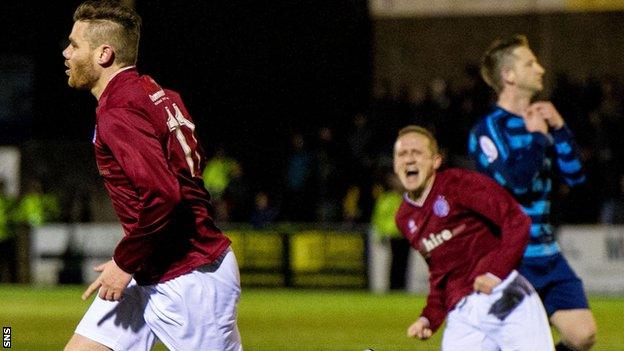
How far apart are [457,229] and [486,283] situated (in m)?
0.44

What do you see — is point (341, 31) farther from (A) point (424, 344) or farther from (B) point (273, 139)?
(A) point (424, 344)

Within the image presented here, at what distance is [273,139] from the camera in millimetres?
27000

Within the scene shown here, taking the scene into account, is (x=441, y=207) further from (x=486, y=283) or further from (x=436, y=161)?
(x=486, y=283)

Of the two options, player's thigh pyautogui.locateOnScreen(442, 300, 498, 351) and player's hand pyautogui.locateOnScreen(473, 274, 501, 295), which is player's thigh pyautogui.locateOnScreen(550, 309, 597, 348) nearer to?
player's thigh pyautogui.locateOnScreen(442, 300, 498, 351)

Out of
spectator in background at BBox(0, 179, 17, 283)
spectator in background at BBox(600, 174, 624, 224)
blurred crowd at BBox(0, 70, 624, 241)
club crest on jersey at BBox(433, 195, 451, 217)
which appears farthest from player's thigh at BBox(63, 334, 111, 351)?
spectator in background at BBox(0, 179, 17, 283)

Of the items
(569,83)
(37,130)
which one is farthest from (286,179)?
(37,130)

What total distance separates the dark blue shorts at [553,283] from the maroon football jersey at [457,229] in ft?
3.55

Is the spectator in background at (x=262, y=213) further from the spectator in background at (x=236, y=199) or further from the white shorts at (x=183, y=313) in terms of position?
the white shorts at (x=183, y=313)

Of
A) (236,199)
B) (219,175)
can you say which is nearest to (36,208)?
(219,175)

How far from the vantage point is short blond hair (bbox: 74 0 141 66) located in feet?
16.9

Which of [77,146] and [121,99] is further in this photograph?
[77,146]

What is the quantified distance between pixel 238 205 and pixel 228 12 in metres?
8.47

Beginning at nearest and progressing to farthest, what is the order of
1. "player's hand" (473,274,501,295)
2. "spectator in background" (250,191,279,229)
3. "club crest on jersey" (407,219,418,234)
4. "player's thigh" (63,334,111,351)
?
1. "player's thigh" (63,334,111,351)
2. "player's hand" (473,274,501,295)
3. "club crest on jersey" (407,219,418,234)
4. "spectator in background" (250,191,279,229)

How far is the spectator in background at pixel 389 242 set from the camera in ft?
65.6
